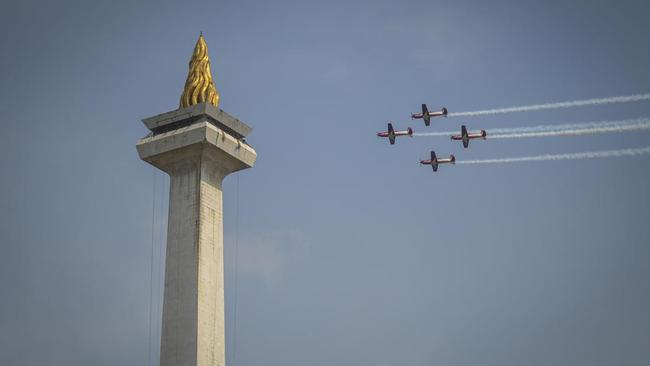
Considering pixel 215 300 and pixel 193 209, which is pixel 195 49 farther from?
pixel 215 300

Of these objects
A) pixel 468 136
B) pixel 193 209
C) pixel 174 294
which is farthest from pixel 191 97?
pixel 468 136

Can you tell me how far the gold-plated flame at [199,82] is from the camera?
78.9 m

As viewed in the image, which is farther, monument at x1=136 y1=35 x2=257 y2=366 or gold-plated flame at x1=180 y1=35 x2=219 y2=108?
gold-plated flame at x1=180 y1=35 x2=219 y2=108

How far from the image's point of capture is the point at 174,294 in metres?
71.6

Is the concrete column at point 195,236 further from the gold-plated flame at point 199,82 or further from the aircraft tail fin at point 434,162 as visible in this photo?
the aircraft tail fin at point 434,162

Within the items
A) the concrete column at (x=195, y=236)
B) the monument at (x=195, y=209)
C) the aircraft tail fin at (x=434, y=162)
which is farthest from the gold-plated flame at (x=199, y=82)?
the aircraft tail fin at (x=434, y=162)

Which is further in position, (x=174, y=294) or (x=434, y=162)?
(x=434, y=162)

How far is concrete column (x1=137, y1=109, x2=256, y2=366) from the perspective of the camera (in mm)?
69938

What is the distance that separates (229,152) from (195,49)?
11.7 m

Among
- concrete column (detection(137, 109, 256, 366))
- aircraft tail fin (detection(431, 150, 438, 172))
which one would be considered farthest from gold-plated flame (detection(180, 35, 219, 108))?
aircraft tail fin (detection(431, 150, 438, 172))

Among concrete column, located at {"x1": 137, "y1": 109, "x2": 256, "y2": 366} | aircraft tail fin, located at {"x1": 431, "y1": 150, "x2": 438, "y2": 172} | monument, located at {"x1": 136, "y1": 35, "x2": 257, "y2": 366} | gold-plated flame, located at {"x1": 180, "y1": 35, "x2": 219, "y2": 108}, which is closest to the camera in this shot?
concrete column, located at {"x1": 137, "y1": 109, "x2": 256, "y2": 366}

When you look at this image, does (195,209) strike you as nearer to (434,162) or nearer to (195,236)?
(195,236)

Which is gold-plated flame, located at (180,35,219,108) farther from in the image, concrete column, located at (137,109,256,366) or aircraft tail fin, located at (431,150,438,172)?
aircraft tail fin, located at (431,150,438,172)

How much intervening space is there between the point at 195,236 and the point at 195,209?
2.15 metres
